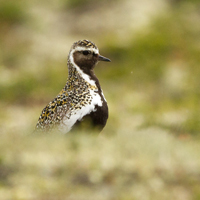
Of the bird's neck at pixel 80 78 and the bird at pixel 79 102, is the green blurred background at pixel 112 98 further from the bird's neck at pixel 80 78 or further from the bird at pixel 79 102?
the bird's neck at pixel 80 78

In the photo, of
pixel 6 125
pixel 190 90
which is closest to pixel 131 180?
pixel 6 125

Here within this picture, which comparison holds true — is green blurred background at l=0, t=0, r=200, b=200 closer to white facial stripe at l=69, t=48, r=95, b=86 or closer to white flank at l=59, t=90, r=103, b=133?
white flank at l=59, t=90, r=103, b=133

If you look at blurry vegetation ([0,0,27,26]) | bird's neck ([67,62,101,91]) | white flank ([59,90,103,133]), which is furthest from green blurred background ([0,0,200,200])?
bird's neck ([67,62,101,91])

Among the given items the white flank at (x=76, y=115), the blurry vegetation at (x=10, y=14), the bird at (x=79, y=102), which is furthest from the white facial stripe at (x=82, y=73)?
the blurry vegetation at (x=10, y=14)

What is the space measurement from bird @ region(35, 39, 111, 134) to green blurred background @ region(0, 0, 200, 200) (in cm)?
21

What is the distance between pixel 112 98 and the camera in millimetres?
15242

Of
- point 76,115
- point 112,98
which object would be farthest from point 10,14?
point 76,115

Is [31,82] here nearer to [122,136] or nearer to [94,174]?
[122,136]

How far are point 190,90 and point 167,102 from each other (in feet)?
4.03

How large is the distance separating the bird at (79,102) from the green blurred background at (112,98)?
21 cm

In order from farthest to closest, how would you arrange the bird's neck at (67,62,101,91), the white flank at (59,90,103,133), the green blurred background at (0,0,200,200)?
the bird's neck at (67,62,101,91) < the white flank at (59,90,103,133) < the green blurred background at (0,0,200,200)

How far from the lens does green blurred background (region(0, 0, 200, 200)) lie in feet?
20.6

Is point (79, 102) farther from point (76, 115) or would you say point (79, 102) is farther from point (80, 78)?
point (80, 78)

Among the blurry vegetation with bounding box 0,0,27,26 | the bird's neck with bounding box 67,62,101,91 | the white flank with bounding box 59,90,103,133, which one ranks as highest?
the blurry vegetation with bounding box 0,0,27,26
